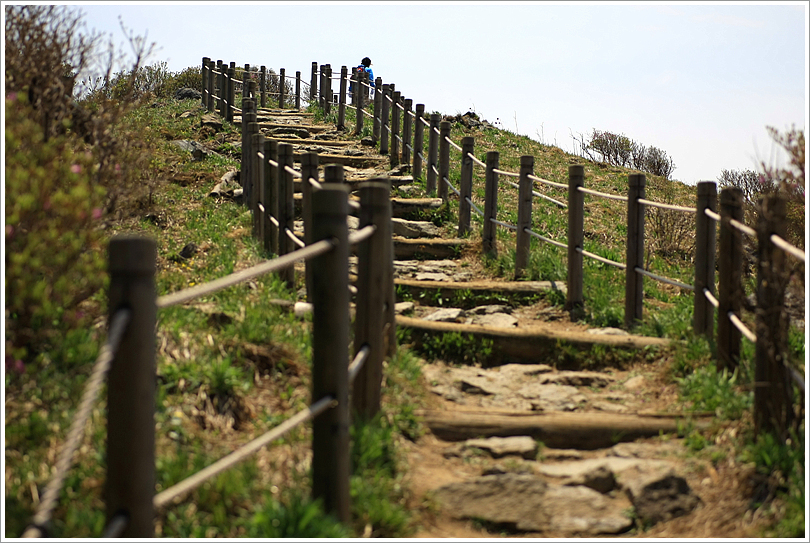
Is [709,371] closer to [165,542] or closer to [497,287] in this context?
[497,287]

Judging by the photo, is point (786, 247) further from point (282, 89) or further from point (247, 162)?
point (282, 89)

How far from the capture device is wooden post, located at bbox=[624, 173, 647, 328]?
611 cm

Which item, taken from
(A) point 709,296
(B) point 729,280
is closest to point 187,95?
(A) point 709,296

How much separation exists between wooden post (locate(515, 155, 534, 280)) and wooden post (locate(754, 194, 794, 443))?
3.94 metres

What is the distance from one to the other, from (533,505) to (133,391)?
2.09 metres

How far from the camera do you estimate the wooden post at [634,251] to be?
6109 millimetres

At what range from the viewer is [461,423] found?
164 inches

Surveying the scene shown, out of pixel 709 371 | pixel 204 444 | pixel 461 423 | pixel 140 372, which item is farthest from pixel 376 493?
pixel 709 371

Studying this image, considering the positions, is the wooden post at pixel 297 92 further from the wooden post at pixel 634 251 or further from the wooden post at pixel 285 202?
the wooden post at pixel 634 251

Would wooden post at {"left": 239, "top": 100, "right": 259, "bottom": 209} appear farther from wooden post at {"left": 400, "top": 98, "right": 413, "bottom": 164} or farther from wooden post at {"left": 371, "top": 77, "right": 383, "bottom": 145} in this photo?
wooden post at {"left": 371, "top": 77, "right": 383, "bottom": 145}

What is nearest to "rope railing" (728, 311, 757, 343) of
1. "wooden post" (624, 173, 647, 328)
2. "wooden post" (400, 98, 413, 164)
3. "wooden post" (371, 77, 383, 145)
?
"wooden post" (624, 173, 647, 328)

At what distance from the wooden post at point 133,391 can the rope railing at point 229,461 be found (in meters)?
0.09

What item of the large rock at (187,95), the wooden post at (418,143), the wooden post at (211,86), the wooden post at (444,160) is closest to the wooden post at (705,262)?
the wooden post at (444,160)

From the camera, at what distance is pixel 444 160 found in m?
10.4
